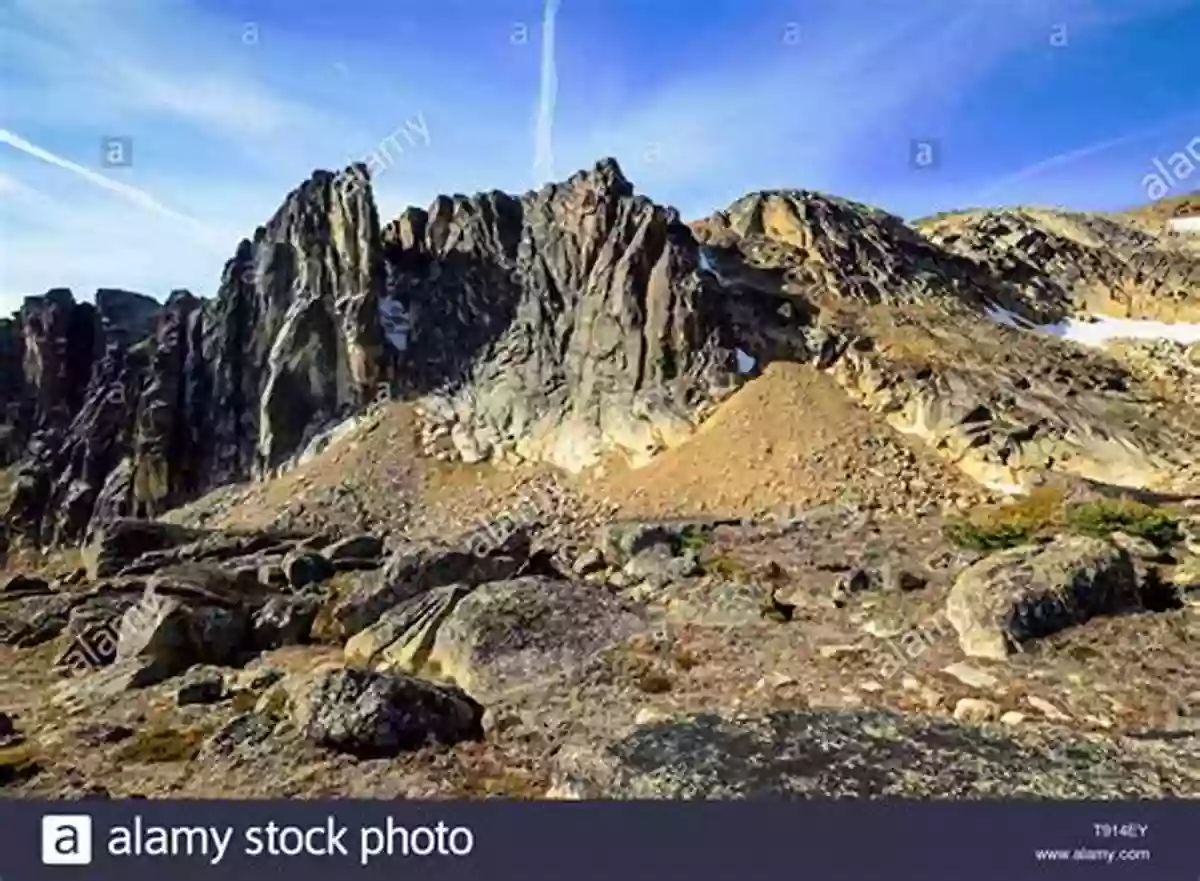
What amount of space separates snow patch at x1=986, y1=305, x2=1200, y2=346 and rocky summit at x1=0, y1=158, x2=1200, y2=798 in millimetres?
293

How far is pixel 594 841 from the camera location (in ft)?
15.0

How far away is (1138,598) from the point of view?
7742 millimetres

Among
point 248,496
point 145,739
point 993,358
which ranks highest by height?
point 993,358

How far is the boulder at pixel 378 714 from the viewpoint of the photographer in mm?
5656

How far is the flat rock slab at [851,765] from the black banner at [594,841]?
0.13 m

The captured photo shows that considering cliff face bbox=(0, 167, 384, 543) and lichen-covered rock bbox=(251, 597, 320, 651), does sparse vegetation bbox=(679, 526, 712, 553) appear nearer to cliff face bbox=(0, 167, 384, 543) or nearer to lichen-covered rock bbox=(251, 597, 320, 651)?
lichen-covered rock bbox=(251, 597, 320, 651)

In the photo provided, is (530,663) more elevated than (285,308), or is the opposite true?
(285,308)

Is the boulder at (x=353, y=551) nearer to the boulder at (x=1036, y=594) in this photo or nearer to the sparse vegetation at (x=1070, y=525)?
the sparse vegetation at (x=1070, y=525)

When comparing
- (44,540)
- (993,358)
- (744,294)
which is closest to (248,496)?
(44,540)

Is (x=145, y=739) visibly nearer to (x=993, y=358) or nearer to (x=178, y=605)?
(x=178, y=605)

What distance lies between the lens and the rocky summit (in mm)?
5730

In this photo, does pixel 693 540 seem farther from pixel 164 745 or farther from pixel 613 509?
pixel 164 745

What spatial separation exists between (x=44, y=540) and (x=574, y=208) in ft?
69.6

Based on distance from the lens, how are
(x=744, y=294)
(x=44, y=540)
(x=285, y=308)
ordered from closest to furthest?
(x=744, y=294), (x=285, y=308), (x=44, y=540)
